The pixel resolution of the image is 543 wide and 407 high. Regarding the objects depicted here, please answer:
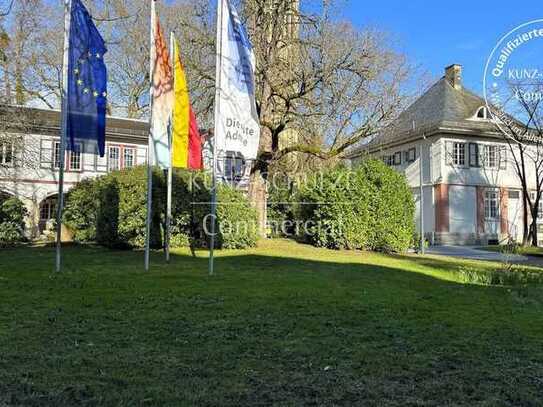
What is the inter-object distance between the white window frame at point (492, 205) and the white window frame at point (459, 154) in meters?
2.43

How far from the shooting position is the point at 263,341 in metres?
5.14

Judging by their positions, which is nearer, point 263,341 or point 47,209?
point 263,341

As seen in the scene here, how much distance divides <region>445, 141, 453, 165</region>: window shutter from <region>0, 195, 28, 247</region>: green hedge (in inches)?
860

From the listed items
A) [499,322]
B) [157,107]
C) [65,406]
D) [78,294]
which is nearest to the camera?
[65,406]

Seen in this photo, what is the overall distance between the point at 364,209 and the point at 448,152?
570 inches

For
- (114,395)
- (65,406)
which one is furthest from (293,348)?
(65,406)

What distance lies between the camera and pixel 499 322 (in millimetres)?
6297

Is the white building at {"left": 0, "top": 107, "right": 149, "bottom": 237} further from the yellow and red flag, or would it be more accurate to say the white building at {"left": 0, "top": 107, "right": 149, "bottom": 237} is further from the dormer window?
the dormer window

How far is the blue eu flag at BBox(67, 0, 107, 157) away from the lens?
10070mm

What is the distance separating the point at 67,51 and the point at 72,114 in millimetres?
1215

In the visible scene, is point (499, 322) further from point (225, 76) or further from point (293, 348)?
point (225, 76)

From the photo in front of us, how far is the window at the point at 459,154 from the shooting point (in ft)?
98.3

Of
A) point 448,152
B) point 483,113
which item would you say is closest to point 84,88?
point 448,152

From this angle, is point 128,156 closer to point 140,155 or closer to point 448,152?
point 140,155
